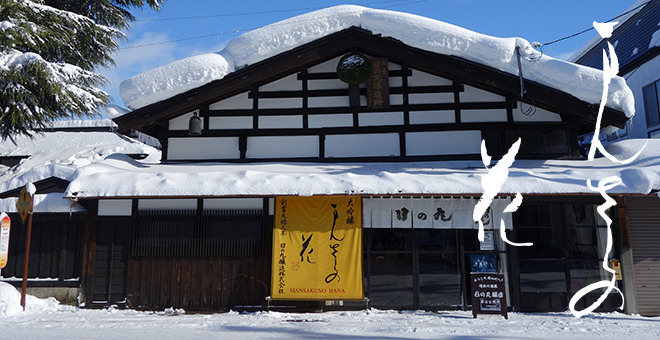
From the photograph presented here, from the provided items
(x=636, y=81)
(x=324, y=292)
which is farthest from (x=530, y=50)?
(x=636, y=81)

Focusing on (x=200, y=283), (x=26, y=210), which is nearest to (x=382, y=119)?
(x=200, y=283)

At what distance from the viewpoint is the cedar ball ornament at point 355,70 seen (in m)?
9.12

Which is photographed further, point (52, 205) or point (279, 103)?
point (279, 103)

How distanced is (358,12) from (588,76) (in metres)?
4.95

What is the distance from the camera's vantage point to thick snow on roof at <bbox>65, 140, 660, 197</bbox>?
7.66 metres

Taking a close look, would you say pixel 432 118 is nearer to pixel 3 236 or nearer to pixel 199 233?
pixel 199 233

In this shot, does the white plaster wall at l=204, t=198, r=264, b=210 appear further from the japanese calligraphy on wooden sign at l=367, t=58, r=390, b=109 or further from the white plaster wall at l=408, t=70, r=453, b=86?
the white plaster wall at l=408, t=70, r=453, b=86

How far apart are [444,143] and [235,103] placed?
16.4ft

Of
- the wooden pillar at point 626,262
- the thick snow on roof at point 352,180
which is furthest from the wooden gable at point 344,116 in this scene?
the wooden pillar at point 626,262

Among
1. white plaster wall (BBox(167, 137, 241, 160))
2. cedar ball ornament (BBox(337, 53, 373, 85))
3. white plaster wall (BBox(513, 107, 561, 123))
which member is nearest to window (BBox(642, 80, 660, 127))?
white plaster wall (BBox(513, 107, 561, 123))

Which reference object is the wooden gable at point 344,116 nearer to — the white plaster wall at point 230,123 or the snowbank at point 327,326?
the white plaster wall at point 230,123

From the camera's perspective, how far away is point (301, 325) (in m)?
7.04

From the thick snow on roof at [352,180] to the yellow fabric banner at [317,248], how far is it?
674 millimetres

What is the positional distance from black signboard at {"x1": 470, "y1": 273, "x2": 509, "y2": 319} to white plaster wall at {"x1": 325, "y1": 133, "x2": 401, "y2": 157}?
3293 mm
